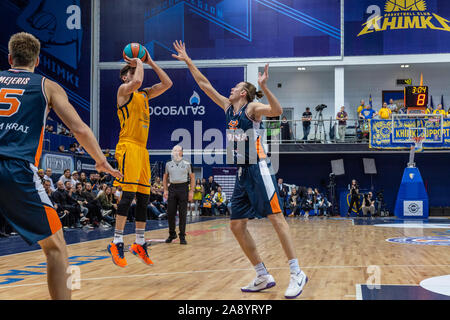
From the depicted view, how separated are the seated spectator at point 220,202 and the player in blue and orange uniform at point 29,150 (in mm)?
17920

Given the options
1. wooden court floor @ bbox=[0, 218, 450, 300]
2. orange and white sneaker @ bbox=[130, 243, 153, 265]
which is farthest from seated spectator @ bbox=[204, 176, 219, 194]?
orange and white sneaker @ bbox=[130, 243, 153, 265]

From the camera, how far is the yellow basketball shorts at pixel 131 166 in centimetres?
504

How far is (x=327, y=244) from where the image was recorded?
8.43 m

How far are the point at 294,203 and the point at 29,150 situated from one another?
1789 cm

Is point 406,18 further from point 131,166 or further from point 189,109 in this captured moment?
point 131,166

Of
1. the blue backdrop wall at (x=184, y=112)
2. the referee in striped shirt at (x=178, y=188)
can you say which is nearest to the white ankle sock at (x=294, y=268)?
the referee in striped shirt at (x=178, y=188)

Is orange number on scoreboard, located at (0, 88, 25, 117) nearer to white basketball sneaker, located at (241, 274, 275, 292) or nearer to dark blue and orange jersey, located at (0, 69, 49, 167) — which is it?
dark blue and orange jersey, located at (0, 69, 49, 167)

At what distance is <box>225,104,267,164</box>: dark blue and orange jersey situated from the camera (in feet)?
14.0

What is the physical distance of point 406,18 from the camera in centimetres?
2228

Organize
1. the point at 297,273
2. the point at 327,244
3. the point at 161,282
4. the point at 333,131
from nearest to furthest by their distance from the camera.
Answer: the point at 297,273 < the point at 161,282 < the point at 327,244 < the point at 333,131

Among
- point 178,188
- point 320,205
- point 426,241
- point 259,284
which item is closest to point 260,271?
point 259,284
